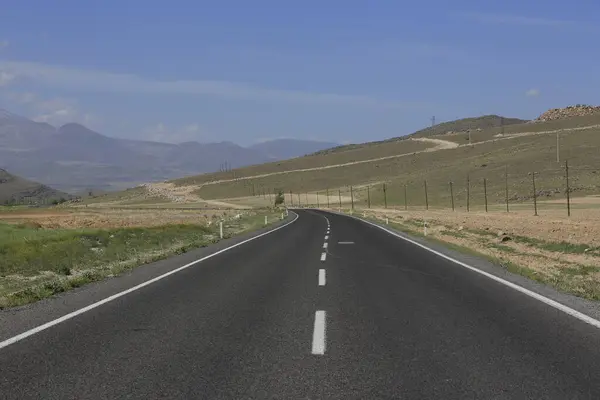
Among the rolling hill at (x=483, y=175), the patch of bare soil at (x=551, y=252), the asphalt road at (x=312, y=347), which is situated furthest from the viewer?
the rolling hill at (x=483, y=175)

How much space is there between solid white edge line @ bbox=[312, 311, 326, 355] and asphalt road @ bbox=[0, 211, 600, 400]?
15 mm

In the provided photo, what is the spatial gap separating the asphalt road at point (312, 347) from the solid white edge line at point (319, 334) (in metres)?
0.01

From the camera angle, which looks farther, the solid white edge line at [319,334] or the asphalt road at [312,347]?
the solid white edge line at [319,334]

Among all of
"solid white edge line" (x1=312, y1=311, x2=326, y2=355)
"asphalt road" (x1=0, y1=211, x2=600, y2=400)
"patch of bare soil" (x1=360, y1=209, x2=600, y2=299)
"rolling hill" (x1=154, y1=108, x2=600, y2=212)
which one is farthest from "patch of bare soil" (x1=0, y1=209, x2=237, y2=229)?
"rolling hill" (x1=154, y1=108, x2=600, y2=212)

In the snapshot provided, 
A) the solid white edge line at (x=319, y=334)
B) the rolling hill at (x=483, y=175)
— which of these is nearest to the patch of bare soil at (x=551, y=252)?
the solid white edge line at (x=319, y=334)

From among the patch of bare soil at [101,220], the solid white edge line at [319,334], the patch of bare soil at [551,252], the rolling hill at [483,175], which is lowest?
the patch of bare soil at [551,252]

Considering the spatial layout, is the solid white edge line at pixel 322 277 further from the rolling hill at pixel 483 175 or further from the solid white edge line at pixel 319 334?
the rolling hill at pixel 483 175

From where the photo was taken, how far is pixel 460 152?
195 metres

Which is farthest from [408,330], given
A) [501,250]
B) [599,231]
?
[599,231]

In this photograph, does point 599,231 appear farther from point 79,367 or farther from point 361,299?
point 79,367

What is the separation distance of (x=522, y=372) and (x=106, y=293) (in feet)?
28.5

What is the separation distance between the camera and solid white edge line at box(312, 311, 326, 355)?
299 inches

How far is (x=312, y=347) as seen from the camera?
25.3 ft

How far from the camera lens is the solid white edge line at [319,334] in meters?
7.61
